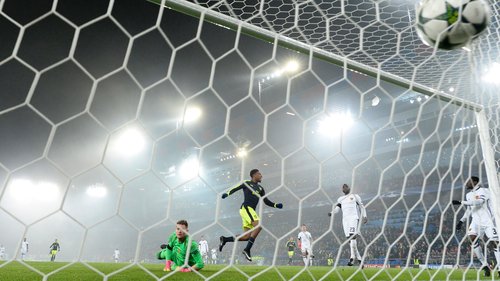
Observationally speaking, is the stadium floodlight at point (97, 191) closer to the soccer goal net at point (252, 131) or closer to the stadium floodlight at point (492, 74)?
the soccer goal net at point (252, 131)

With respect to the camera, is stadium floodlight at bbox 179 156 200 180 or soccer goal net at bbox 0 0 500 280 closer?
soccer goal net at bbox 0 0 500 280

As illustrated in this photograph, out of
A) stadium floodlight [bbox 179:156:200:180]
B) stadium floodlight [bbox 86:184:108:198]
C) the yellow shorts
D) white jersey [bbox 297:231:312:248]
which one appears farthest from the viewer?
stadium floodlight [bbox 86:184:108:198]

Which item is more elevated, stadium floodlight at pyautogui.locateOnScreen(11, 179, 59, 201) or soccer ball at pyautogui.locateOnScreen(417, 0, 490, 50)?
stadium floodlight at pyautogui.locateOnScreen(11, 179, 59, 201)

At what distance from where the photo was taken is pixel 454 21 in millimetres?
2127

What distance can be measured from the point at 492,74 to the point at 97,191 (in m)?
42.0

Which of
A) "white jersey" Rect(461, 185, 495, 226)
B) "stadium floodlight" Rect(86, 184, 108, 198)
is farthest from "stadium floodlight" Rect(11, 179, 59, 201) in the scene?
"white jersey" Rect(461, 185, 495, 226)

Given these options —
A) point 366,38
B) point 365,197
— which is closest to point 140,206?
point 365,197

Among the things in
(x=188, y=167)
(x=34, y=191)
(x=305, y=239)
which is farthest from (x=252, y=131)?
(x=34, y=191)

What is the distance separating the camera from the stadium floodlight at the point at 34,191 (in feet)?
116

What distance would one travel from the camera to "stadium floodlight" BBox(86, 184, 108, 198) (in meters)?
40.0

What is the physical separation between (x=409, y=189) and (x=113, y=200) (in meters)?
32.9

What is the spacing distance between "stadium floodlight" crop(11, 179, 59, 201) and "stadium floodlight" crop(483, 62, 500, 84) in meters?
38.4

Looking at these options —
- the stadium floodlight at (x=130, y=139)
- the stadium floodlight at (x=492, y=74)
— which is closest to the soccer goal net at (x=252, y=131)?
the stadium floodlight at (x=492, y=74)

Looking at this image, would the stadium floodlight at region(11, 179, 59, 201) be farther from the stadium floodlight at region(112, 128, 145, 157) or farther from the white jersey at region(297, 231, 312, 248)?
the white jersey at region(297, 231, 312, 248)
